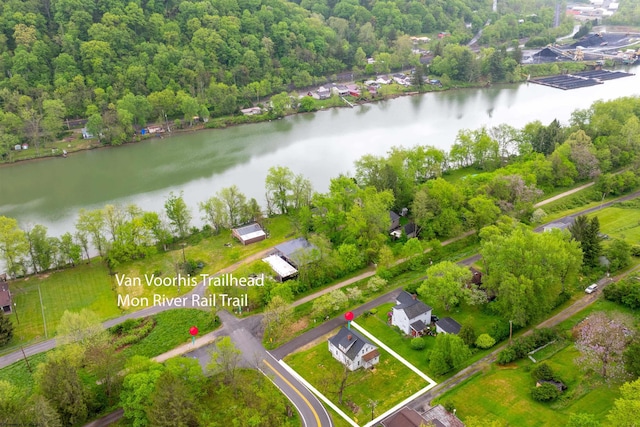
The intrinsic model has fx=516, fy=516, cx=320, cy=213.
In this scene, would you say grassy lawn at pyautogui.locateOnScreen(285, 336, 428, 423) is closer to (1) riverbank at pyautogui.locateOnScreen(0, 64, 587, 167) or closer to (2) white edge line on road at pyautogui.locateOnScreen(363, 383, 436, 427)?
(2) white edge line on road at pyautogui.locateOnScreen(363, 383, 436, 427)

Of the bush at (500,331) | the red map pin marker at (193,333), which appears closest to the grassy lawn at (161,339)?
the red map pin marker at (193,333)

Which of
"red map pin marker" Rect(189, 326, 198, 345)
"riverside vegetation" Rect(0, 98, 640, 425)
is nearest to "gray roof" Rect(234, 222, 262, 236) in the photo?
"riverside vegetation" Rect(0, 98, 640, 425)

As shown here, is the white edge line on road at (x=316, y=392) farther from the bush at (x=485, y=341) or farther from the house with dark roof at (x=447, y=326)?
the bush at (x=485, y=341)

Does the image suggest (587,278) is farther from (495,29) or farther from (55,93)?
(495,29)

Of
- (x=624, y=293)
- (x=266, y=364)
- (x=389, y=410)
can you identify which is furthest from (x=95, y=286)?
(x=624, y=293)

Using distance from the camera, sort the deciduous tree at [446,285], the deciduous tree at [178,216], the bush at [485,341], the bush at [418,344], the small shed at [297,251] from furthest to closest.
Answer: the deciduous tree at [178,216]
the small shed at [297,251]
the deciduous tree at [446,285]
the bush at [418,344]
the bush at [485,341]

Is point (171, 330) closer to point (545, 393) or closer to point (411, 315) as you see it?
point (411, 315)
